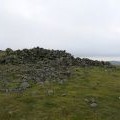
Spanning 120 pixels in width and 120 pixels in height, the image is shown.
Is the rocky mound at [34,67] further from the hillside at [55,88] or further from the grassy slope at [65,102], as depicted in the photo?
the grassy slope at [65,102]

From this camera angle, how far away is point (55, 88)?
48.3 metres

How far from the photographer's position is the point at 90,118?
3797cm

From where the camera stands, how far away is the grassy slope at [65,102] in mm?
38438

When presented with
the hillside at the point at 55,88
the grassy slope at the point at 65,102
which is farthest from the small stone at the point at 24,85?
the grassy slope at the point at 65,102

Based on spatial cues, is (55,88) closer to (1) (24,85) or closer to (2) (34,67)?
(1) (24,85)

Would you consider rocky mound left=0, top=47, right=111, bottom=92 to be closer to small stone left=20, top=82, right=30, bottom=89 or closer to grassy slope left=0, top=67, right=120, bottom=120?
small stone left=20, top=82, right=30, bottom=89

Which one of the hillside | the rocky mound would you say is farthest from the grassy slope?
the rocky mound

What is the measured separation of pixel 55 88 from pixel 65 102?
19.9 ft

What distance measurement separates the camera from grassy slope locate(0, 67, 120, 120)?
3844cm

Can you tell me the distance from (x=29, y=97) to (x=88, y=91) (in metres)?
8.30

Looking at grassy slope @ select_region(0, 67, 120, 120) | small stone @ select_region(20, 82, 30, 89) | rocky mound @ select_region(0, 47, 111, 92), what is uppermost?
rocky mound @ select_region(0, 47, 111, 92)

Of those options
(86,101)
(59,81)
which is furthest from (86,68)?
(86,101)

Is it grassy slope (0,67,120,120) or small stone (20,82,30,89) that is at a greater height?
small stone (20,82,30,89)

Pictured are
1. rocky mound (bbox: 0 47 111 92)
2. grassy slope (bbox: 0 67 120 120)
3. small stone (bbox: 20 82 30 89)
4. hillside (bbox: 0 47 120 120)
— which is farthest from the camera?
rocky mound (bbox: 0 47 111 92)
